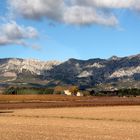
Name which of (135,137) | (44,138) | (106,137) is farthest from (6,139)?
(135,137)

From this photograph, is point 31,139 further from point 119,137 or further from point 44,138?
point 119,137

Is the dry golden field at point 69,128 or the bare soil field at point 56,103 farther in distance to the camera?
the bare soil field at point 56,103

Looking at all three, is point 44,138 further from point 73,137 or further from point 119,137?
point 119,137

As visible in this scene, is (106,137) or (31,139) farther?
(106,137)

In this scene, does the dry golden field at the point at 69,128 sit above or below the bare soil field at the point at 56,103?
below

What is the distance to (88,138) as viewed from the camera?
1344 inches

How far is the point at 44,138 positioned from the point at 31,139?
4.14 feet

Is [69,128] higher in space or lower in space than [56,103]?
lower

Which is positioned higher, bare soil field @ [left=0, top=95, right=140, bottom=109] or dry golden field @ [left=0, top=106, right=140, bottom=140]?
bare soil field @ [left=0, top=95, right=140, bottom=109]

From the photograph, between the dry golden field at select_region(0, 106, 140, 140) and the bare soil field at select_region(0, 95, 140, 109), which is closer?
the dry golden field at select_region(0, 106, 140, 140)

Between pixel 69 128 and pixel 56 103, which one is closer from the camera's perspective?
pixel 69 128

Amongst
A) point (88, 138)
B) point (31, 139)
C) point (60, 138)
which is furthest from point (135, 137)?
point (31, 139)

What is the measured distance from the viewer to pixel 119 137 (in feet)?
116

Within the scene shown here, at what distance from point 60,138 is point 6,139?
13.8 ft
